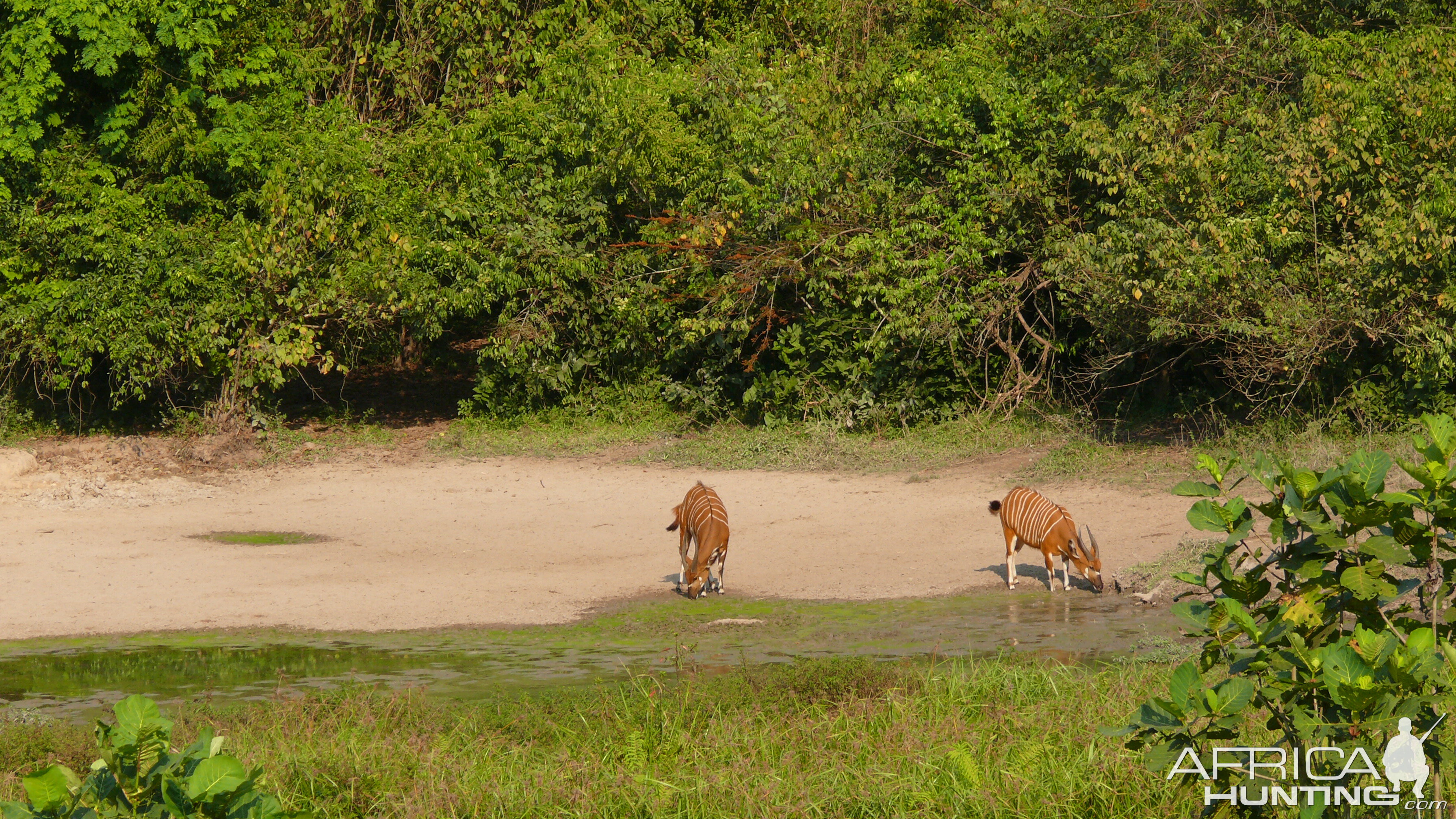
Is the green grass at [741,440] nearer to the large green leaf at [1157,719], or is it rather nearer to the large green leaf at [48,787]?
the large green leaf at [1157,719]

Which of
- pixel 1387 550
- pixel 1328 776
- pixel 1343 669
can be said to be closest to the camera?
pixel 1343 669

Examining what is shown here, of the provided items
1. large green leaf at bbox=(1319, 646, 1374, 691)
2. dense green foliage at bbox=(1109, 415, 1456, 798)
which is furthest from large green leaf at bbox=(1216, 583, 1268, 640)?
large green leaf at bbox=(1319, 646, 1374, 691)

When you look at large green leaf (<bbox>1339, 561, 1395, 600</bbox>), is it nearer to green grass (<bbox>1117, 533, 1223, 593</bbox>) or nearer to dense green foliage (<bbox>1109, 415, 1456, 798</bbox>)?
dense green foliage (<bbox>1109, 415, 1456, 798</bbox>)

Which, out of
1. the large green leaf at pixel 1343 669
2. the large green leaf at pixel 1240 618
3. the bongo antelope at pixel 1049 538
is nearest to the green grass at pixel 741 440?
the bongo antelope at pixel 1049 538

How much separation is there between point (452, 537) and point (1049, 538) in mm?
5615

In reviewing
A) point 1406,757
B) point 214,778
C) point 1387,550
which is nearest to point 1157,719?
point 1406,757

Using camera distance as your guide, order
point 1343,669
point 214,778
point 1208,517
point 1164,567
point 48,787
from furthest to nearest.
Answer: point 1164,567, point 1208,517, point 1343,669, point 214,778, point 48,787

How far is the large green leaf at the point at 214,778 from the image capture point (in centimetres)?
276

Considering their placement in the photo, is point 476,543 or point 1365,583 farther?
→ point 476,543

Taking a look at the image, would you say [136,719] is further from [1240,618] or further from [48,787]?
[1240,618]

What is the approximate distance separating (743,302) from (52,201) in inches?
361

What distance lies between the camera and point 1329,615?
3.68 m

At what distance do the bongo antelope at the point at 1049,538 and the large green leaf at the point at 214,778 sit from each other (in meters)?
8.79

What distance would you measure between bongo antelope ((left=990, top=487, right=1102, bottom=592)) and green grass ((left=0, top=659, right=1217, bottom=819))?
2.82m
